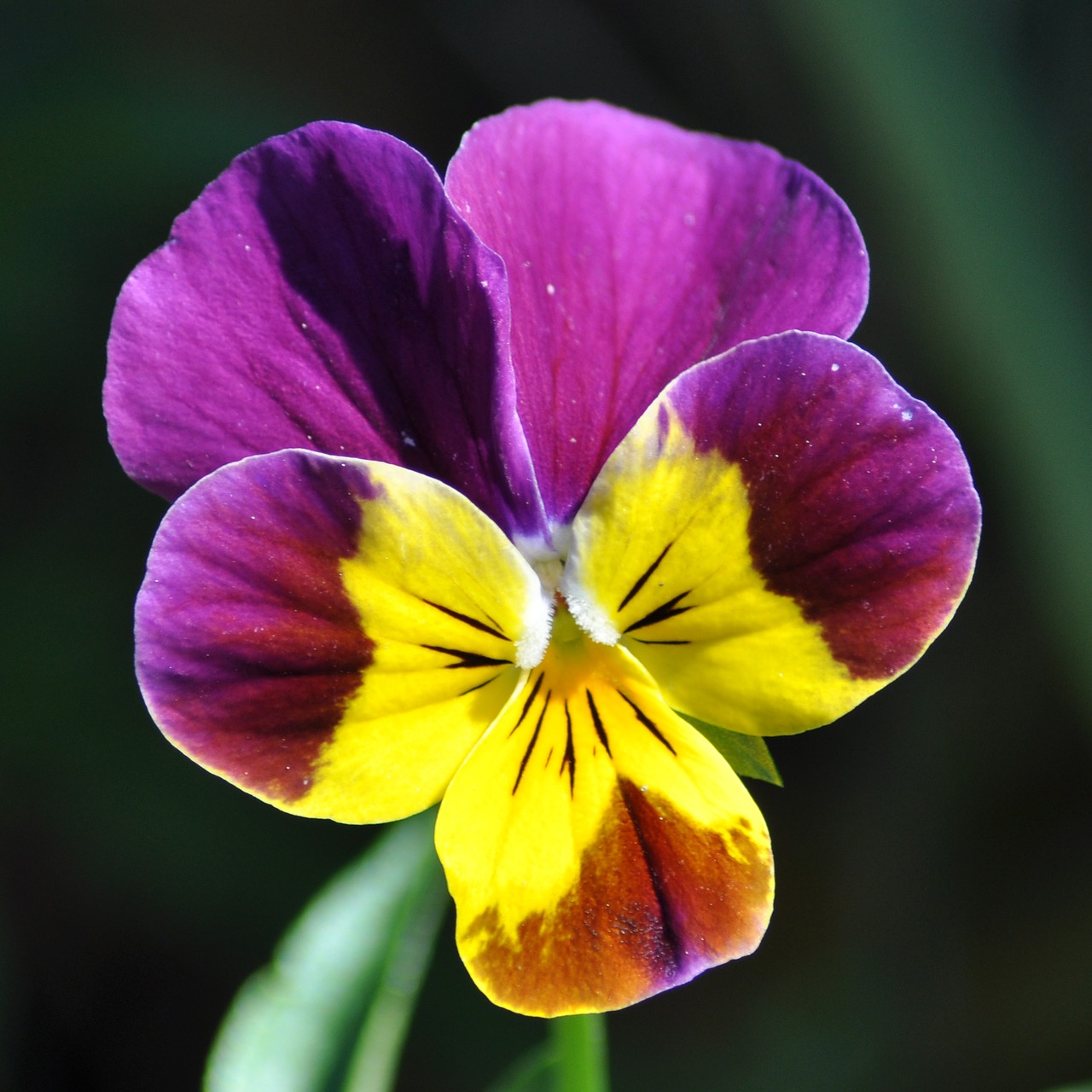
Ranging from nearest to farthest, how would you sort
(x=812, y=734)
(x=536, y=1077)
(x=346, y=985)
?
(x=536, y=1077) < (x=346, y=985) < (x=812, y=734)

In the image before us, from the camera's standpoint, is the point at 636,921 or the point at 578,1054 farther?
the point at 578,1054

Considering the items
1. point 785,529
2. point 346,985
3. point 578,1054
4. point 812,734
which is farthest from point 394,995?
point 812,734

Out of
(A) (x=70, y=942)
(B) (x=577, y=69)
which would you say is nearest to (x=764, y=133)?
(B) (x=577, y=69)

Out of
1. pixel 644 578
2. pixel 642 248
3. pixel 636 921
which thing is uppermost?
pixel 642 248

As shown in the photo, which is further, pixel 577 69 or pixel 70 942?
pixel 577 69

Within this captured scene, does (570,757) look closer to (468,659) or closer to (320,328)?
(468,659)

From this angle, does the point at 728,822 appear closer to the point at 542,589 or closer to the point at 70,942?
the point at 542,589
